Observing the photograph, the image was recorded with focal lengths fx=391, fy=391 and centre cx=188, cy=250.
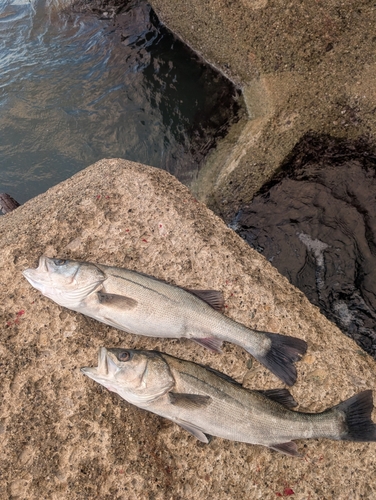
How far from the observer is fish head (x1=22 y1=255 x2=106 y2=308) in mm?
3688

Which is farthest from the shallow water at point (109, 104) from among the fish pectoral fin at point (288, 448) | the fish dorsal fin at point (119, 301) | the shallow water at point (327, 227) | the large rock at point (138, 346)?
the fish pectoral fin at point (288, 448)

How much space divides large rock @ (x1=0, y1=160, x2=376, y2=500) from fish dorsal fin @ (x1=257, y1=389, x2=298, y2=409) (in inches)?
8.2

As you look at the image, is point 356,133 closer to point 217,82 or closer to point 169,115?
point 217,82

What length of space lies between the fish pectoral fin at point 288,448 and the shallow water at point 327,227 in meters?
1.90

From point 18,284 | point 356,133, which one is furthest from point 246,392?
point 356,133

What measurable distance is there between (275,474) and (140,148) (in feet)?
19.4

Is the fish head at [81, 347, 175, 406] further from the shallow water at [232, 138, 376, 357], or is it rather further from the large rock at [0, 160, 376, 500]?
the shallow water at [232, 138, 376, 357]

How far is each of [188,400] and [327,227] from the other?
3182mm

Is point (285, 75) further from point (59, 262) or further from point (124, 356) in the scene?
point (124, 356)

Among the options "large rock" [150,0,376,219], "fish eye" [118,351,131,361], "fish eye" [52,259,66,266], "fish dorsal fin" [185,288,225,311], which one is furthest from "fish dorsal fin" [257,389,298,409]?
"large rock" [150,0,376,219]

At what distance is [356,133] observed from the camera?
5.29 meters

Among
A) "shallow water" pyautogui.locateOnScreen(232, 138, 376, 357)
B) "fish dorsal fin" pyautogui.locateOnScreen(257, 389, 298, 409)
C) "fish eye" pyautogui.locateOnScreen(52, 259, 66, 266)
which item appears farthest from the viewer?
"shallow water" pyautogui.locateOnScreen(232, 138, 376, 357)

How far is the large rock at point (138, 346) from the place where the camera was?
3.46 metres

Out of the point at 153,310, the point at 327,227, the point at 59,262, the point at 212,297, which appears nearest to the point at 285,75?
the point at 327,227
